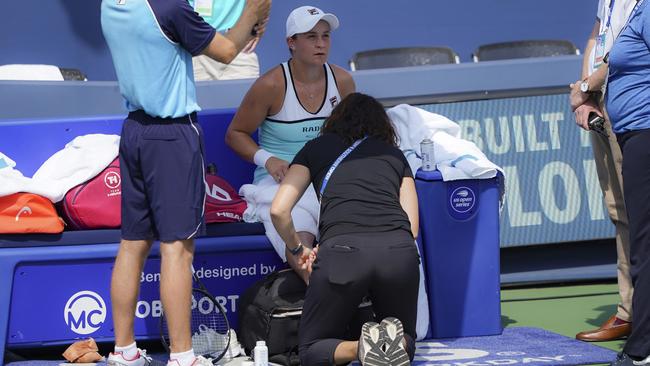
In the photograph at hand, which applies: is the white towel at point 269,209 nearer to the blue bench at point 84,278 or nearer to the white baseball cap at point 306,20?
the blue bench at point 84,278

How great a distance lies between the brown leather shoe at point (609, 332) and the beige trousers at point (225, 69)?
340 centimetres

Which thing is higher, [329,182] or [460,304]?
[329,182]

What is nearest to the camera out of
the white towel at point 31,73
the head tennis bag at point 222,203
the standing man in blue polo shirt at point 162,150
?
the standing man in blue polo shirt at point 162,150

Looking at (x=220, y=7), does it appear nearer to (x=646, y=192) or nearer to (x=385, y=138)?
(x=385, y=138)

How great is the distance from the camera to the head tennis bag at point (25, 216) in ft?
16.7

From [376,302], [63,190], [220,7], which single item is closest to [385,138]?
[376,302]

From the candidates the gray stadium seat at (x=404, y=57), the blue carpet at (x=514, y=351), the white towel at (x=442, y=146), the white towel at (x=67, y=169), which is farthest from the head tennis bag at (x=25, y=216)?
the gray stadium seat at (x=404, y=57)

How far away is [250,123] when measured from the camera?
549 cm

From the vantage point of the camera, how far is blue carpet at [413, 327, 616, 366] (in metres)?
4.70

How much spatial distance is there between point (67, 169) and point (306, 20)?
1353 millimetres

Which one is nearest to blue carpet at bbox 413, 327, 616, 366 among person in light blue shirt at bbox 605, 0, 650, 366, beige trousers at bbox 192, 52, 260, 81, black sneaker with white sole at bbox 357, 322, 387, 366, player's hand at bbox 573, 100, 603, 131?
person in light blue shirt at bbox 605, 0, 650, 366

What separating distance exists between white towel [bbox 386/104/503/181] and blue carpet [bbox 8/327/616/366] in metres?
0.79

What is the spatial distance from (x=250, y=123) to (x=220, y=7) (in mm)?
1399

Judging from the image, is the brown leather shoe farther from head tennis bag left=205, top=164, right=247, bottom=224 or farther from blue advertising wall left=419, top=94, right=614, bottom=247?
head tennis bag left=205, top=164, right=247, bottom=224
